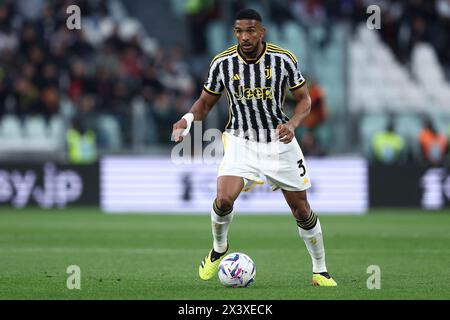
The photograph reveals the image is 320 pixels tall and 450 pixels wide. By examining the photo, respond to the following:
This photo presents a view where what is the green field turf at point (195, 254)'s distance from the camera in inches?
342

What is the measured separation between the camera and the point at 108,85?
22.2 m

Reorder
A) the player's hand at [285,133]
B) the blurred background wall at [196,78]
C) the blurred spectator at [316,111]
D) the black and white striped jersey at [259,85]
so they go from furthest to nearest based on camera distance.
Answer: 1. the blurred background wall at [196,78]
2. the blurred spectator at [316,111]
3. the black and white striped jersey at [259,85]
4. the player's hand at [285,133]

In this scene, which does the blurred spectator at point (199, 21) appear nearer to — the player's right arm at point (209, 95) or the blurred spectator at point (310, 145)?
the blurred spectator at point (310, 145)

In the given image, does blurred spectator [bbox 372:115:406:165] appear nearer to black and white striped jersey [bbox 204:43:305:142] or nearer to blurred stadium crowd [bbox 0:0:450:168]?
blurred stadium crowd [bbox 0:0:450:168]

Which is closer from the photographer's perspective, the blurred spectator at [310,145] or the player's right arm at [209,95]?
the player's right arm at [209,95]

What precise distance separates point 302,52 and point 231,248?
9.90m

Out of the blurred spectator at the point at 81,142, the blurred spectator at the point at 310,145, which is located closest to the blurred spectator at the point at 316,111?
the blurred spectator at the point at 310,145

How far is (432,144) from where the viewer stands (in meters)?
21.2

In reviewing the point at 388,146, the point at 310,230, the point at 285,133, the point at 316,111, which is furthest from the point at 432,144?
the point at 285,133

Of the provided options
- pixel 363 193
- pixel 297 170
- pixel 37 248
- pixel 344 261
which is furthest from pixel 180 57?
pixel 297 170

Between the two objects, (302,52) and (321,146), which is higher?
(302,52)

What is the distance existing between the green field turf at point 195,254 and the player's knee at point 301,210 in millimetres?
608

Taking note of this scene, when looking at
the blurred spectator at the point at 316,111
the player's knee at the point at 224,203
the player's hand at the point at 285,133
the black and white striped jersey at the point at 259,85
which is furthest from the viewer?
the blurred spectator at the point at 316,111
